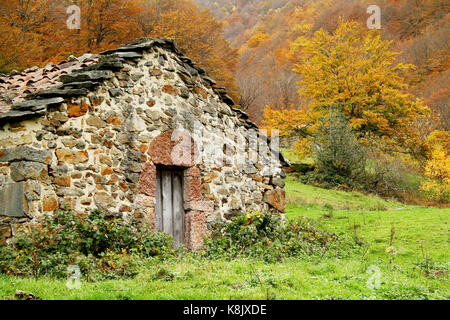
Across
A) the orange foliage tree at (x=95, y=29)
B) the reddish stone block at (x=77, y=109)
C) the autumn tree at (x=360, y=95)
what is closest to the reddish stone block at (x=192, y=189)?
the reddish stone block at (x=77, y=109)

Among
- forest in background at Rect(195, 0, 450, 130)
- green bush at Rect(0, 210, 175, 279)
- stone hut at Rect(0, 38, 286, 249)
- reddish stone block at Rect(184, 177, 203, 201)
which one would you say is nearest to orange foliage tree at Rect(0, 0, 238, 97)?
forest in background at Rect(195, 0, 450, 130)

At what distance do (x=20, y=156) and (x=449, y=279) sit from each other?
21.2 feet

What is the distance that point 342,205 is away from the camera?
50.6 feet

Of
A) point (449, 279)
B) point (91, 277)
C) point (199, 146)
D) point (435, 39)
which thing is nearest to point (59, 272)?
point (91, 277)

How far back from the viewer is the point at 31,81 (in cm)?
739

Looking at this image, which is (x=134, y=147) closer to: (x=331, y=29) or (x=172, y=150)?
(x=172, y=150)

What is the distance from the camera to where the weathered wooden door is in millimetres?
7211

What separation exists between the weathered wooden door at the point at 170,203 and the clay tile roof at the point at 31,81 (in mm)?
2608

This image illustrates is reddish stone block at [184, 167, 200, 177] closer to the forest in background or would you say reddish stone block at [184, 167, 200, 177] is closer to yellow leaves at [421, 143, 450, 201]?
yellow leaves at [421, 143, 450, 201]

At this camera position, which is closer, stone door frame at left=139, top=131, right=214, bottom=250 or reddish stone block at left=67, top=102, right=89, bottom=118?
reddish stone block at left=67, top=102, right=89, bottom=118

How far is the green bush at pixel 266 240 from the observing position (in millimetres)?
6910

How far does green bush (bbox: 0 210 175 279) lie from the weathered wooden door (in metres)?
0.86

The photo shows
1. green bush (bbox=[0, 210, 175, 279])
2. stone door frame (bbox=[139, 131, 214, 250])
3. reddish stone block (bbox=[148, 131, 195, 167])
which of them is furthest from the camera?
reddish stone block (bbox=[148, 131, 195, 167])

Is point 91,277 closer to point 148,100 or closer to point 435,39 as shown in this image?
point 148,100
